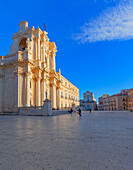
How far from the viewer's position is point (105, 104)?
84625 millimetres

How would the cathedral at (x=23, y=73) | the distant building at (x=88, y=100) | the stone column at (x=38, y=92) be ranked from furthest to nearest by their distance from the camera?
the distant building at (x=88, y=100), the stone column at (x=38, y=92), the cathedral at (x=23, y=73)

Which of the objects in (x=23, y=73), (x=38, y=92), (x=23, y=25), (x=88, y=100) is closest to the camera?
(x=23, y=73)

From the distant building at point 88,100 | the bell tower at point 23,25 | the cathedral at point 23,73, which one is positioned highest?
the bell tower at point 23,25

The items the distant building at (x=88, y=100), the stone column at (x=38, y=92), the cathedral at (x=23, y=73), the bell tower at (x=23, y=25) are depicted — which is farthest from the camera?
the distant building at (x=88, y=100)

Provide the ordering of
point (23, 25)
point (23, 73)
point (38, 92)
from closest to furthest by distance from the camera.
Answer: point (23, 73)
point (38, 92)
point (23, 25)

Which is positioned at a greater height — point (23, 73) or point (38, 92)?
point (23, 73)

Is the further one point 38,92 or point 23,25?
point 23,25

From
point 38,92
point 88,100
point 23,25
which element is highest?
point 23,25

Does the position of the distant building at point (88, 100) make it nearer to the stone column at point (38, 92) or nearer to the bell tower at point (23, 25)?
the stone column at point (38, 92)

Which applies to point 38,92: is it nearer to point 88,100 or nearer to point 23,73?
point 23,73

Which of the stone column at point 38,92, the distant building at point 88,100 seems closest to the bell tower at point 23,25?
the stone column at point 38,92

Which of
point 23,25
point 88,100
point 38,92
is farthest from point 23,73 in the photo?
point 88,100

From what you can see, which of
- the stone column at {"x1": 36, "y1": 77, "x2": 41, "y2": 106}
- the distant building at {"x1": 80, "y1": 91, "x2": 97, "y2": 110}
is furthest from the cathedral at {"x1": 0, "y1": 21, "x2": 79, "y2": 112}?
the distant building at {"x1": 80, "y1": 91, "x2": 97, "y2": 110}

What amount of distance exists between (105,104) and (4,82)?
7147 cm
